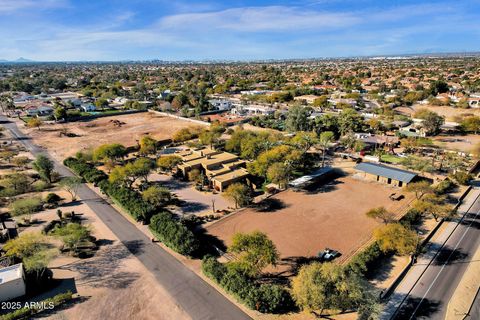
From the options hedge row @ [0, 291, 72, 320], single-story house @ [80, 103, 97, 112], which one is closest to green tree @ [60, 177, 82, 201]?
hedge row @ [0, 291, 72, 320]

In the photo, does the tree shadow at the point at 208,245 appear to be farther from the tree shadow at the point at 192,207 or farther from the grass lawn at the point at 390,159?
the grass lawn at the point at 390,159

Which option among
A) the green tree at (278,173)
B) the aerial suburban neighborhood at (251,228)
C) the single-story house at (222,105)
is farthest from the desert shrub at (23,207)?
the single-story house at (222,105)

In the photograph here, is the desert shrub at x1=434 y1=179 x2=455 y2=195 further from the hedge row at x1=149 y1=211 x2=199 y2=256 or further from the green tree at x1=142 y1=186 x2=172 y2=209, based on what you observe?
the green tree at x1=142 y1=186 x2=172 y2=209

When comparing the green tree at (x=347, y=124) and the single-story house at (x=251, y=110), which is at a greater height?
the single-story house at (x=251, y=110)

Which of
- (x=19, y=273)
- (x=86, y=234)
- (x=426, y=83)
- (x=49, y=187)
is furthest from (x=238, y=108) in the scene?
(x=426, y=83)

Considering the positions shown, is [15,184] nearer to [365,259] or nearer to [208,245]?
[208,245]

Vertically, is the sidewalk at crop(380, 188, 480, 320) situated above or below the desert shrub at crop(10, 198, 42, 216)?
below
